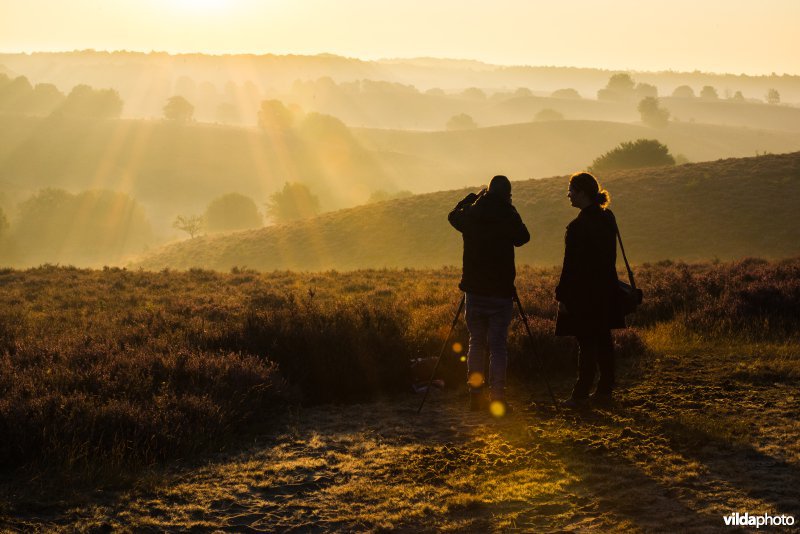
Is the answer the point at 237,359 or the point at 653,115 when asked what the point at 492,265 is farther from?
the point at 653,115

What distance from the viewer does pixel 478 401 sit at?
7.39m

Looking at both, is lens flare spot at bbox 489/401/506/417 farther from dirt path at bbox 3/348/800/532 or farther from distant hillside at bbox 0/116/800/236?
distant hillside at bbox 0/116/800/236

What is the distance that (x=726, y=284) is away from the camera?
512 inches

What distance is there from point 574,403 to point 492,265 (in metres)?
1.84

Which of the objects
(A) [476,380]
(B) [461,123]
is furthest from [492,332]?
(B) [461,123]

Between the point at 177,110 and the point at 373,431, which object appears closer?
the point at 373,431

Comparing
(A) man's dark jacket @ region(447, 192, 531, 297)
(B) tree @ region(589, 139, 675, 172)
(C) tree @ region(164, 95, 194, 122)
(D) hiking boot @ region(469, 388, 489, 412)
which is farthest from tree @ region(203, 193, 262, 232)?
(A) man's dark jacket @ region(447, 192, 531, 297)

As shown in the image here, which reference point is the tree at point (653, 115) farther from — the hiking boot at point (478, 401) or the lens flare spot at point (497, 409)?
the lens flare spot at point (497, 409)

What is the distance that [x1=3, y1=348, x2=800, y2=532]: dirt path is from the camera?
4.65 meters

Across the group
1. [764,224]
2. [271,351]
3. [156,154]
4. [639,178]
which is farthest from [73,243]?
[271,351]

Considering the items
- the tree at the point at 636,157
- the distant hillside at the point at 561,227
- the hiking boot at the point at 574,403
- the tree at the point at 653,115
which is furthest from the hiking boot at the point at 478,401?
the tree at the point at 653,115

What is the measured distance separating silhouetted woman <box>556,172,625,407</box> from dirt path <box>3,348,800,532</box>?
36.9 inches

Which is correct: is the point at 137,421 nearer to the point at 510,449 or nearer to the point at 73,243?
the point at 510,449

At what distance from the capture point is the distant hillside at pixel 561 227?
1591 inches
